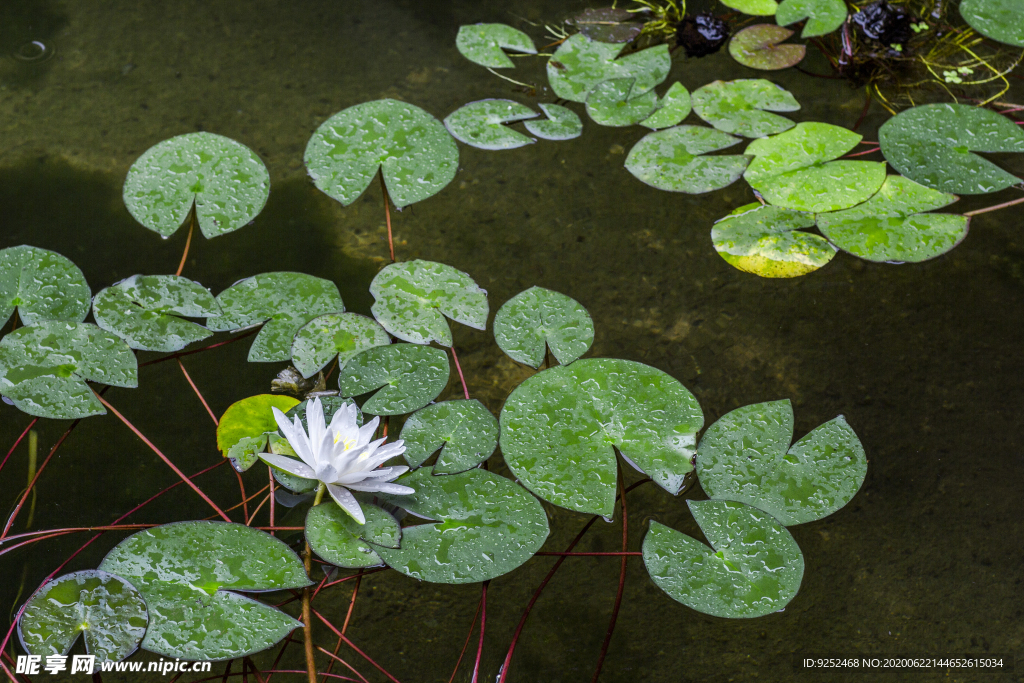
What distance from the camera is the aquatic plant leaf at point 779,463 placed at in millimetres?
1216

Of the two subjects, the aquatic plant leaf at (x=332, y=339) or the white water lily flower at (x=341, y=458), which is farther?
the aquatic plant leaf at (x=332, y=339)

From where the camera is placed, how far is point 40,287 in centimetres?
141

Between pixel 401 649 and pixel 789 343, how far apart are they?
3.34 ft

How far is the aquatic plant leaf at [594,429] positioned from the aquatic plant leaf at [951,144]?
92cm

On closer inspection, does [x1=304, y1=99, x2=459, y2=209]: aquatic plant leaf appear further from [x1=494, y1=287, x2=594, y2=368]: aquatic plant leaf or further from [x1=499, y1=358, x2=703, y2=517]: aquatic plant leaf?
[x1=499, y1=358, x2=703, y2=517]: aquatic plant leaf

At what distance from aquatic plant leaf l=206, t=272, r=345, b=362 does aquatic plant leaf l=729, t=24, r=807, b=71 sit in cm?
137

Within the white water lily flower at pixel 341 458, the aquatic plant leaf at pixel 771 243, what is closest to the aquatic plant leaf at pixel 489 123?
the aquatic plant leaf at pixel 771 243

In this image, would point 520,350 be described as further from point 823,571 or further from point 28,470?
point 28,470

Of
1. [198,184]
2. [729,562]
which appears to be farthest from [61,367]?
[729,562]

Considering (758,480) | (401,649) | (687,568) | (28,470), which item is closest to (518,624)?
(401,649)

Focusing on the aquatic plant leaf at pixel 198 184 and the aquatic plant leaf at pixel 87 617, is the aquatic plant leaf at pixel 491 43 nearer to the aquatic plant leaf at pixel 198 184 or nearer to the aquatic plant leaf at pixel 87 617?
the aquatic plant leaf at pixel 198 184

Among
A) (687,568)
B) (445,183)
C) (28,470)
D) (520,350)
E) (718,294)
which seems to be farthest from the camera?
(445,183)

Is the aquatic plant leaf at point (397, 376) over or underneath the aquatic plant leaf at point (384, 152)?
underneath

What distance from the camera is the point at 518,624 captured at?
119cm
